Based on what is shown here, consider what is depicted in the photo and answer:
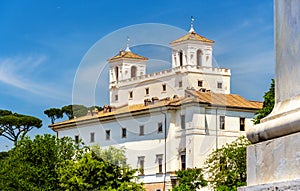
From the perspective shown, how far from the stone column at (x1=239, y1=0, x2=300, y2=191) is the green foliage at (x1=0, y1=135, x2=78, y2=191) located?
69053 mm

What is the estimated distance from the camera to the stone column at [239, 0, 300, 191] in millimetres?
6336

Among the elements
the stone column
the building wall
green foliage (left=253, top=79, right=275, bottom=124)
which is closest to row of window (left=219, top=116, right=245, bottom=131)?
the building wall

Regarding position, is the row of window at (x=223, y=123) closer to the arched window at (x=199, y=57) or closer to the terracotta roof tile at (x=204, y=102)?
the terracotta roof tile at (x=204, y=102)

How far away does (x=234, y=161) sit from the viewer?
7619cm

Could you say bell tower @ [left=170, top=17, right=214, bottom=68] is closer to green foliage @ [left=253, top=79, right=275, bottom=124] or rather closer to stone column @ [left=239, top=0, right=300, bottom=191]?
green foliage @ [left=253, top=79, right=275, bottom=124]

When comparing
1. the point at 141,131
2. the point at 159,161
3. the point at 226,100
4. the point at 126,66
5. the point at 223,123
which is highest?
the point at 126,66

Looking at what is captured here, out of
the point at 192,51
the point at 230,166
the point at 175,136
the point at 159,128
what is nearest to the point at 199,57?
the point at 192,51

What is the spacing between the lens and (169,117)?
102312 millimetres

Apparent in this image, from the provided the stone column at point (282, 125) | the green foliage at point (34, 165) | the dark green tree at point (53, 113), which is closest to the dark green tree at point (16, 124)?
the dark green tree at point (53, 113)

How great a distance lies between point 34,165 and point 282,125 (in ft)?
237

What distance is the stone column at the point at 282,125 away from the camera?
6.34 m

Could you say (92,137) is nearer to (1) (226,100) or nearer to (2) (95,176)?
(1) (226,100)

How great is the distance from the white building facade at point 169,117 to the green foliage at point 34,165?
17.6 metres

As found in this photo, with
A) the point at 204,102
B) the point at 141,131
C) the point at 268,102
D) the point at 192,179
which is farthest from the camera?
the point at 141,131
